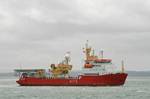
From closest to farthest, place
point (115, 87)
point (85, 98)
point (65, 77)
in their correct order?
point (85, 98), point (115, 87), point (65, 77)

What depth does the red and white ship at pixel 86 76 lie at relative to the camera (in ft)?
374

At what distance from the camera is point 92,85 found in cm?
11600

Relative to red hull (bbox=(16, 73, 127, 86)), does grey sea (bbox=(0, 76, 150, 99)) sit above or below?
below

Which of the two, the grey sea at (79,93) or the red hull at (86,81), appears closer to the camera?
the grey sea at (79,93)

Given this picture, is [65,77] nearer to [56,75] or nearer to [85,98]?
[56,75]

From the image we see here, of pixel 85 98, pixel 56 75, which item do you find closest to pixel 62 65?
pixel 56 75

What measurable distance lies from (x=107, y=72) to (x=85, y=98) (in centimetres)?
3100

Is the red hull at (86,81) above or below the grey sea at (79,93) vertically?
above

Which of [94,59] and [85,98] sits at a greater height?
[94,59]

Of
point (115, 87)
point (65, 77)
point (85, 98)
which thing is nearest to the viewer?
point (85, 98)

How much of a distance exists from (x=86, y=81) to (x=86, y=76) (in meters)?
1.54

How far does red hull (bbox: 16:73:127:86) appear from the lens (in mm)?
114438

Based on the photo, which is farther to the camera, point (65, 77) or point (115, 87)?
point (65, 77)

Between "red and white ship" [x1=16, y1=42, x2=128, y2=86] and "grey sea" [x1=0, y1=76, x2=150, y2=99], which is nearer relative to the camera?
"grey sea" [x1=0, y1=76, x2=150, y2=99]
